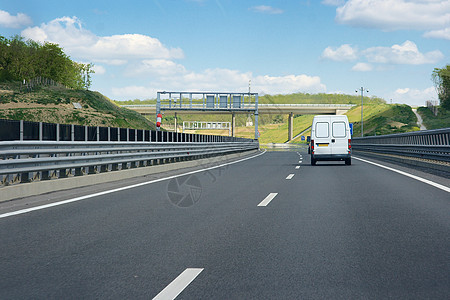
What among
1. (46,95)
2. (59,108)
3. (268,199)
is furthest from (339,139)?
(46,95)

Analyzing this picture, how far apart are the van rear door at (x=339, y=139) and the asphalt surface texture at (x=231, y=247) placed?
11.1 metres

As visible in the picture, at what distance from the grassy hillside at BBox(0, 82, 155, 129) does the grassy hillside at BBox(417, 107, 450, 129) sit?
159 feet

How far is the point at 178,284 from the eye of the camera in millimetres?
4523

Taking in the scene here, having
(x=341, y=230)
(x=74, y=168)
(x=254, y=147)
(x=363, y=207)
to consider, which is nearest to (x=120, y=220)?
(x=341, y=230)

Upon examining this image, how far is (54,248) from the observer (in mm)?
5910

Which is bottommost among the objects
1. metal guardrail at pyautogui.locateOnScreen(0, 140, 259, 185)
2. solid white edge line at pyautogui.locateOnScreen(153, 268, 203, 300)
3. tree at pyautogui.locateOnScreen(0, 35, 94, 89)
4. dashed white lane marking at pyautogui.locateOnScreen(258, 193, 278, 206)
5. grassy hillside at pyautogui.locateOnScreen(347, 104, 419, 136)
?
solid white edge line at pyautogui.locateOnScreen(153, 268, 203, 300)

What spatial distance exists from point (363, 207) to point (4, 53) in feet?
313

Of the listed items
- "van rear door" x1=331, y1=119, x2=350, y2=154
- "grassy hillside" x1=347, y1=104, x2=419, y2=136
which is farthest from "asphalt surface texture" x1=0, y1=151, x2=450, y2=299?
"grassy hillside" x1=347, y1=104, x2=419, y2=136

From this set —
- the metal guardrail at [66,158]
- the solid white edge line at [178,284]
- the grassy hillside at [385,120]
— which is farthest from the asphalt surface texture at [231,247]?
the grassy hillside at [385,120]

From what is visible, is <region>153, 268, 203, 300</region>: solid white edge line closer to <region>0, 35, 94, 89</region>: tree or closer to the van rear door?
the van rear door

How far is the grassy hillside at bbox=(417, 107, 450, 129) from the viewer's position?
3695 inches

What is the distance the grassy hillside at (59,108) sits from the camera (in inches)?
2736

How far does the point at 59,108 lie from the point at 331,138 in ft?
195

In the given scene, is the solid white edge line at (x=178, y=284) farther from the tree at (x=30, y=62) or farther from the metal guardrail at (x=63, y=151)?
the tree at (x=30, y=62)
